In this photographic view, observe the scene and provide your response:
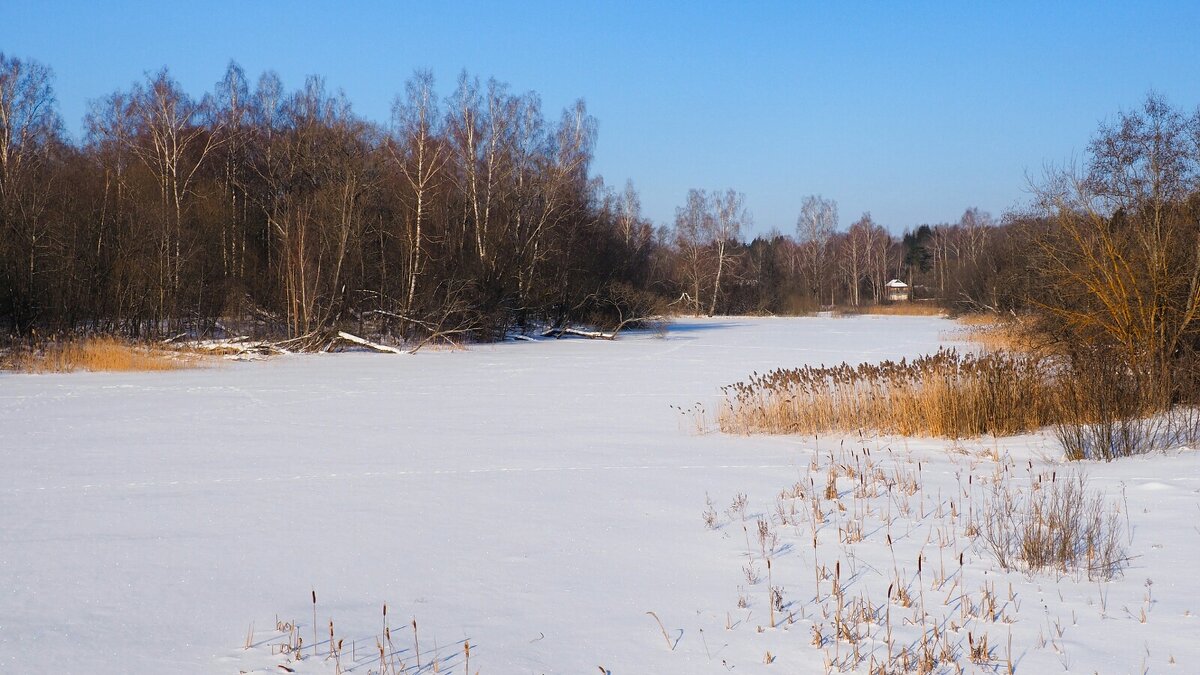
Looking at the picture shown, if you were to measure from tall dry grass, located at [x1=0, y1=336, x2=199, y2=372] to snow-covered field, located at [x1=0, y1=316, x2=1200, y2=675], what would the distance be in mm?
8613

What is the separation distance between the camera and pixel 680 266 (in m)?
65.2

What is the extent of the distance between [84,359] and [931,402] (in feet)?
58.0

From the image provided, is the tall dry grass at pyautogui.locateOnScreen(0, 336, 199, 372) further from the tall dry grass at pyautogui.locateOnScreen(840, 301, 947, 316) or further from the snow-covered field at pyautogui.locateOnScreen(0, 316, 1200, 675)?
the tall dry grass at pyautogui.locateOnScreen(840, 301, 947, 316)

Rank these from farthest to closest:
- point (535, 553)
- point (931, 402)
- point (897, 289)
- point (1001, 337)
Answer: point (897, 289)
point (1001, 337)
point (931, 402)
point (535, 553)

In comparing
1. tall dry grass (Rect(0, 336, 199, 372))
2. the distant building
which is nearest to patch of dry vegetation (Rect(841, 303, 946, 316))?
the distant building

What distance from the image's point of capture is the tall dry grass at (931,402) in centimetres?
1002

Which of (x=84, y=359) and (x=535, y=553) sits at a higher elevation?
(x=84, y=359)

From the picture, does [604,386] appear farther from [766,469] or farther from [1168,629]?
[1168,629]

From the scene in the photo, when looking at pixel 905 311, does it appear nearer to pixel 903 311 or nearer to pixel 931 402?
pixel 903 311

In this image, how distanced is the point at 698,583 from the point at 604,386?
39.9 feet

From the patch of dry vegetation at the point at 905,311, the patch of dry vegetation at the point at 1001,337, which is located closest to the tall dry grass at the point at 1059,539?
the patch of dry vegetation at the point at 1001,337

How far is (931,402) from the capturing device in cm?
1010

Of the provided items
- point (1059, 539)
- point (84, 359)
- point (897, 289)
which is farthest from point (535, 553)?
point (897, 289)

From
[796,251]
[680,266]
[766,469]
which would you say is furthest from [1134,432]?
[796,251]
